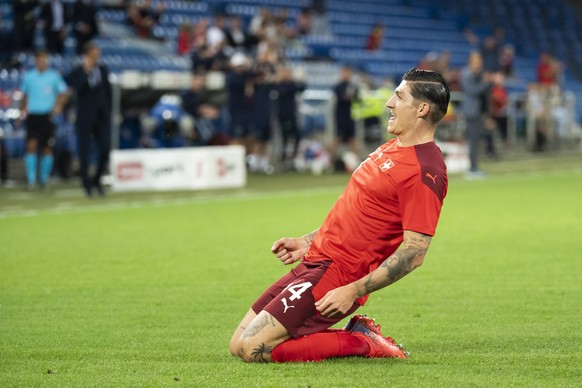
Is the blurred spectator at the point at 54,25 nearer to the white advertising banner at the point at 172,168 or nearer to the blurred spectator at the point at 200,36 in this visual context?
the blurred spectator at the point at 200,36

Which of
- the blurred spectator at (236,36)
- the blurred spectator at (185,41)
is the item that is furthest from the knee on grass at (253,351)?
the blurred spectator at (236,36)

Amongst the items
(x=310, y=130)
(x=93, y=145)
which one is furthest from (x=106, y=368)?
(x=310, y=130)

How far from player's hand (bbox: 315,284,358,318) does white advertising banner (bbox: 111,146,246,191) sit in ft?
50.0

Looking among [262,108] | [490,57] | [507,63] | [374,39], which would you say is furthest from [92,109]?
[507,63]

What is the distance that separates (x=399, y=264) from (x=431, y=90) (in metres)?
0.89

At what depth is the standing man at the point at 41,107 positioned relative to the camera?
19781 mm

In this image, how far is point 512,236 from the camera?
13.1m

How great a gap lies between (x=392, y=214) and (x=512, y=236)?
7.12 meters

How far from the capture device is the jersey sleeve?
595 cm

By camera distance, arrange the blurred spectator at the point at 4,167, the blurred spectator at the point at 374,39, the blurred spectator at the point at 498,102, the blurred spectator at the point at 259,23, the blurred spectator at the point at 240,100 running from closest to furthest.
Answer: the blurred spectator at the point at 4,167 < the blurred spectator at the point at 240,100 < the blurred spectator at the point at 259,23 < the blurred spectator at the point at 498,102 < the blurred spectator at the point at 374,39

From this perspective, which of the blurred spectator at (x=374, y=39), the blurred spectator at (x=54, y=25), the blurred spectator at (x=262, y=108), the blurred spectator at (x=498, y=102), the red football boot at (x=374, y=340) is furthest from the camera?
the blurred spectator at (x=374, y=39)

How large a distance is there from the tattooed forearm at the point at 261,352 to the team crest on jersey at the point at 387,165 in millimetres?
1094

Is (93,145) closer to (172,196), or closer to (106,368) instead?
(172,196)

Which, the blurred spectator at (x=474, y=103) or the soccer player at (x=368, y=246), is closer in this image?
the soccer player at (x=368, y=246)
